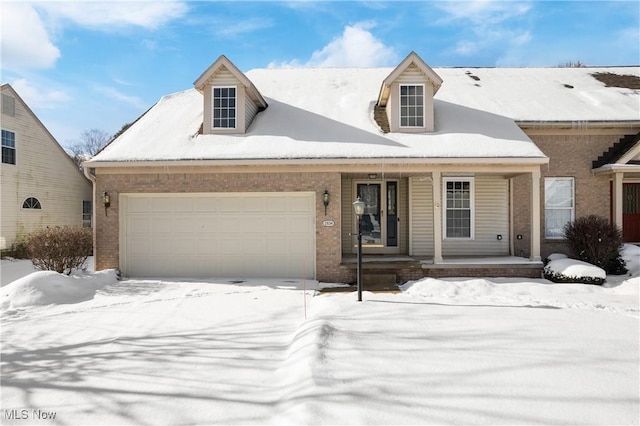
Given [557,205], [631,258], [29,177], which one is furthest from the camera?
[29,177]

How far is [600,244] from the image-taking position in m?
10.4

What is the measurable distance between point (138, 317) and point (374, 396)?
509cm

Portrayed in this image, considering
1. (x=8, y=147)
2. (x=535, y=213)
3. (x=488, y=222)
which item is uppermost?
(x=8, y=147)

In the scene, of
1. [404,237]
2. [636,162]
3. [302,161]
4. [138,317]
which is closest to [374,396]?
[138,317]

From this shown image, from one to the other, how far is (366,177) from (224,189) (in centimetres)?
467

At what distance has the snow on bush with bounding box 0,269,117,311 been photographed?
7957 mm

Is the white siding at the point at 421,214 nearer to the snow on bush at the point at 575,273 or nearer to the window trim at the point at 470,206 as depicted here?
the window trim at the point at 470,206

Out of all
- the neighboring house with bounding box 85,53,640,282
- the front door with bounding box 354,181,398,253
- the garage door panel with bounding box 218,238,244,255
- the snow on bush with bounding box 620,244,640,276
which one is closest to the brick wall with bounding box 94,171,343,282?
the neighboring house with bounding box 85,53,640,282

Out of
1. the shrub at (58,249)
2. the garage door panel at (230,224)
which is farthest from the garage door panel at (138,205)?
the garage door panel at (230,224)

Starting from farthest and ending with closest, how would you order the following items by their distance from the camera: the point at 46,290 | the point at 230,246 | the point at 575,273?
the point at 230,246 → the point at 575,273 → the point at 46,290

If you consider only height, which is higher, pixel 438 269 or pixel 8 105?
pixel 8 105

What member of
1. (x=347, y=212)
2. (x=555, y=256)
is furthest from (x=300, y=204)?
(x=555, y=256)

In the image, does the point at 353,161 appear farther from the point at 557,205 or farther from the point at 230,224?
the point at 557,205

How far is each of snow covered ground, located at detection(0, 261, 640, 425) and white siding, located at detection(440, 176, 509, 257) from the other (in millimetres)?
3993
